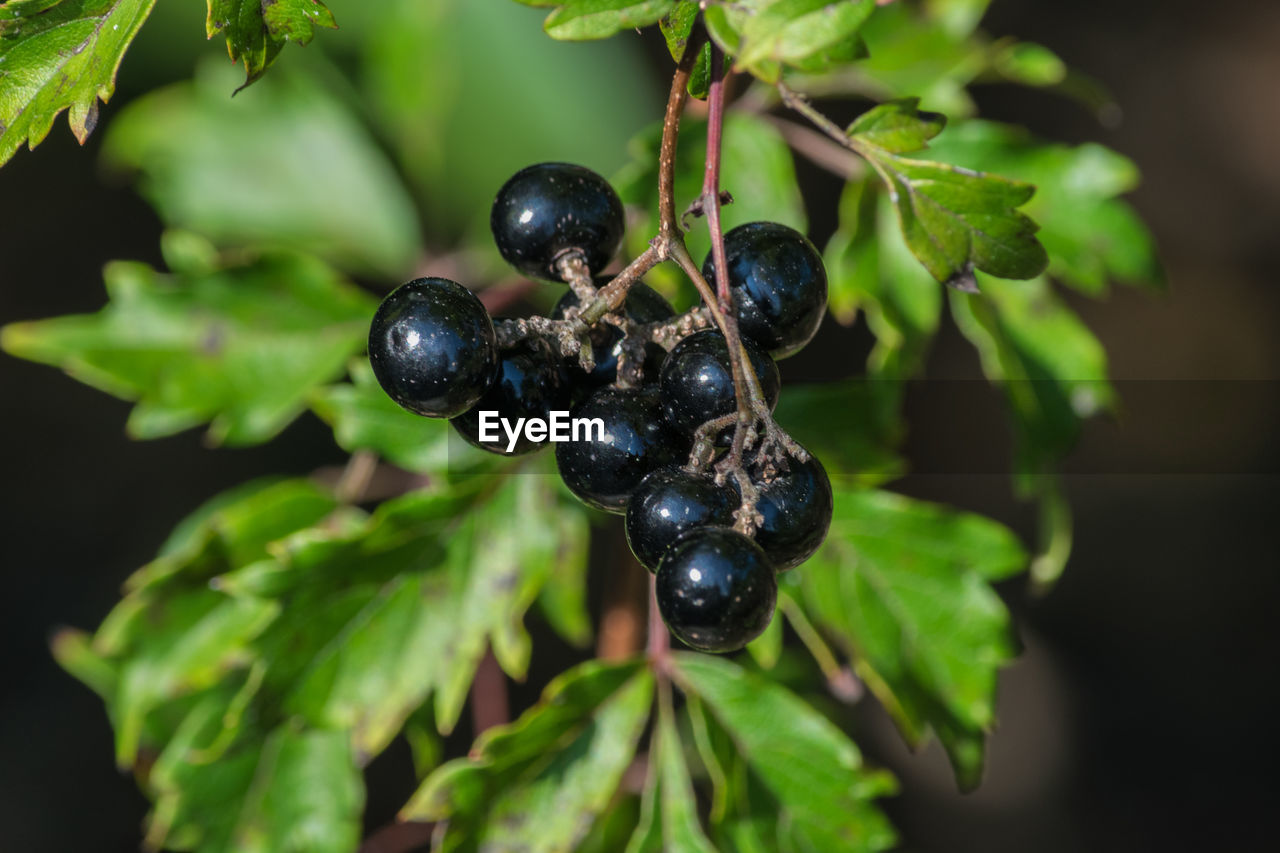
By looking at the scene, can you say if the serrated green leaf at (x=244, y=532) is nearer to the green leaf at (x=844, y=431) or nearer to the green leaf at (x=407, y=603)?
the green leaf at (x=407, y=603)

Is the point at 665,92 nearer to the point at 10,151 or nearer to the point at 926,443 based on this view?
the point at 926,443

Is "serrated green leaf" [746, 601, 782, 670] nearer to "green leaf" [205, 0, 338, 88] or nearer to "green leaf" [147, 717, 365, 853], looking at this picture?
"green leaf" [147, 717, 365, 853]

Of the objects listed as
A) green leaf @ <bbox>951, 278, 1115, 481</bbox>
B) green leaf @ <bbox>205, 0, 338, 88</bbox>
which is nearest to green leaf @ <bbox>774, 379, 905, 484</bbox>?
green leaf @ <bbox>951, 278, 1115, 481</bbox>

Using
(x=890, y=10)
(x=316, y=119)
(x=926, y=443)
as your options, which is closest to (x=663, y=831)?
(x=890, y=10)

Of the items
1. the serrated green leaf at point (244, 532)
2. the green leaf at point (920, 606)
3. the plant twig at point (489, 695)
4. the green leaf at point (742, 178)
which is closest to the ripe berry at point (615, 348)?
the green leaf at point (742, 178)

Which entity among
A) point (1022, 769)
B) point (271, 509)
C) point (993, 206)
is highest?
point (993, 206)

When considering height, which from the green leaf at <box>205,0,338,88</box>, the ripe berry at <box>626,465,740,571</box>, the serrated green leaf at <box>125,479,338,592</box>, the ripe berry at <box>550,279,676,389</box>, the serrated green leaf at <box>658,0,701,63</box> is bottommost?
the serrated green leaf at <box>125,479,338,592</box>
